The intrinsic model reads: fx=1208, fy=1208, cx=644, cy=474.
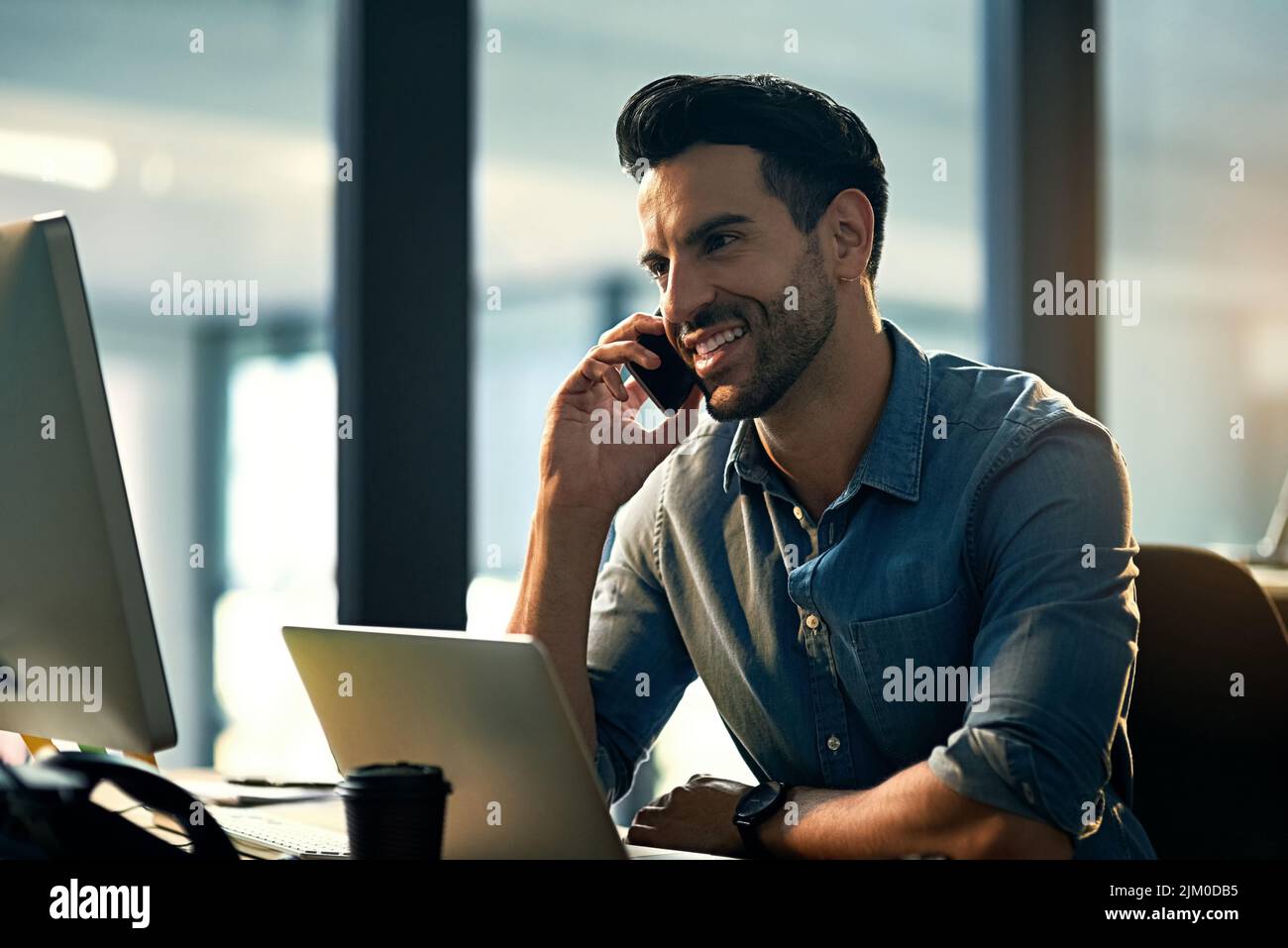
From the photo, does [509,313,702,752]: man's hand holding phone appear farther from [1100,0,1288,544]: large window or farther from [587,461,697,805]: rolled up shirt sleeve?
→ [1100,0,1288,544]: large window

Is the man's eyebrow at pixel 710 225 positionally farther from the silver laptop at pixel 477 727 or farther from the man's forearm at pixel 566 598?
the silver laptop at pixel 477 727

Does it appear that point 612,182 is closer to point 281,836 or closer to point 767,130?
point 767,130

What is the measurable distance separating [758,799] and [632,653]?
373 millimetres

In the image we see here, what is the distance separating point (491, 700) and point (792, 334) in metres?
0.75

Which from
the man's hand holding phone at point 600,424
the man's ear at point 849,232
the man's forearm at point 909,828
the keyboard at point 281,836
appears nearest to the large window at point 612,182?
the man's ear at point 849,232

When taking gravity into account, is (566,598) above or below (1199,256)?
below

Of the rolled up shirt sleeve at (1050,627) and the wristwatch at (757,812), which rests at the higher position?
the rolled up shirt sleeve at (1050,627)

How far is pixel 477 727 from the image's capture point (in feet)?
3.19

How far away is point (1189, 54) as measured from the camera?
2.95 m

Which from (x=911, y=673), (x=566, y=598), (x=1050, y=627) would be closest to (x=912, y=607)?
(x=911, y=673)

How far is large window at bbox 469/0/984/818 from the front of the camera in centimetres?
208

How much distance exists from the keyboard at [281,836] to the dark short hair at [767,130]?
901 millimetres

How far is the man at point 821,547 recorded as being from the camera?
118 cm

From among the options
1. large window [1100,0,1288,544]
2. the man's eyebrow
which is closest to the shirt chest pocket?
the man's eyebrow
